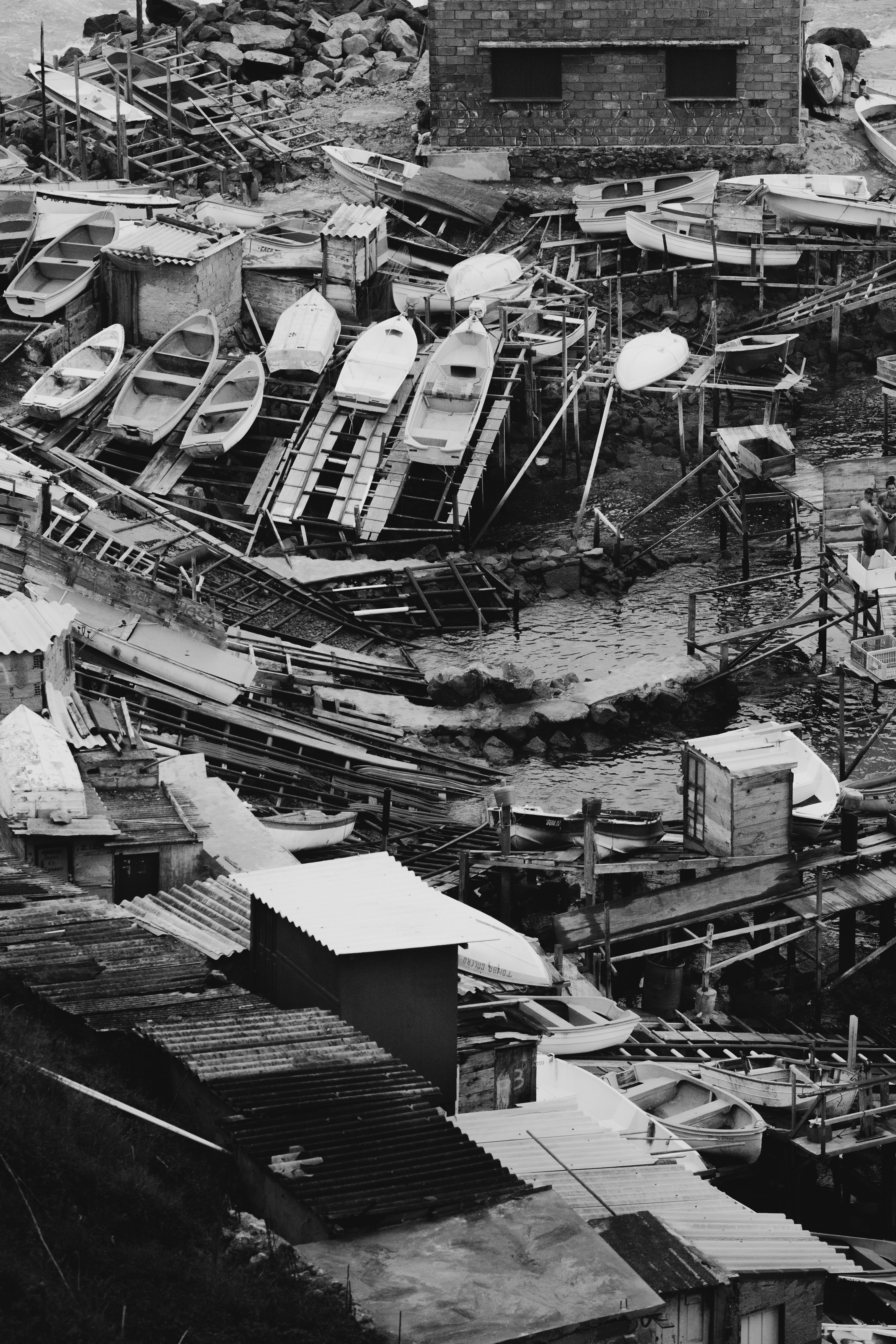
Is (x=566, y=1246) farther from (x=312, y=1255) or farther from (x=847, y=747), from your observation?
(x=847, y=747)

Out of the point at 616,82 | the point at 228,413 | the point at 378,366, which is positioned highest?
the point at 616,82

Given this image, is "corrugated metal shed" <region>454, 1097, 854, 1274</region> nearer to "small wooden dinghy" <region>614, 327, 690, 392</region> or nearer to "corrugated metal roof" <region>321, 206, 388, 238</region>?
"small wooden dinghy" <region>614, 327, 690, 392</region>

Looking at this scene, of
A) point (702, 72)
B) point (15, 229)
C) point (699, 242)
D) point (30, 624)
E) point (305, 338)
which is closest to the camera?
point (30, 624)

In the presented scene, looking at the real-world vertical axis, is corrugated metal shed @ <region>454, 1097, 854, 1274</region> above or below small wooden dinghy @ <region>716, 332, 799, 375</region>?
below

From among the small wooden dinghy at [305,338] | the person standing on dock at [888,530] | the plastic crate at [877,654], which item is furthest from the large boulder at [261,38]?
the plastic crate at [877,654]

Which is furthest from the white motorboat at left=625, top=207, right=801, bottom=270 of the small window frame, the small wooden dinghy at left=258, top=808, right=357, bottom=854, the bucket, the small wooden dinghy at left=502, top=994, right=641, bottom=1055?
the small wooden dinghy at left=502, top=994, right=641, bottom=1055

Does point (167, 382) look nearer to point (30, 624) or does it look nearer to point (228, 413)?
point (228, 413)

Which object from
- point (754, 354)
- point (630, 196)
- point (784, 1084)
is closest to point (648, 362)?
point (754, 354)
